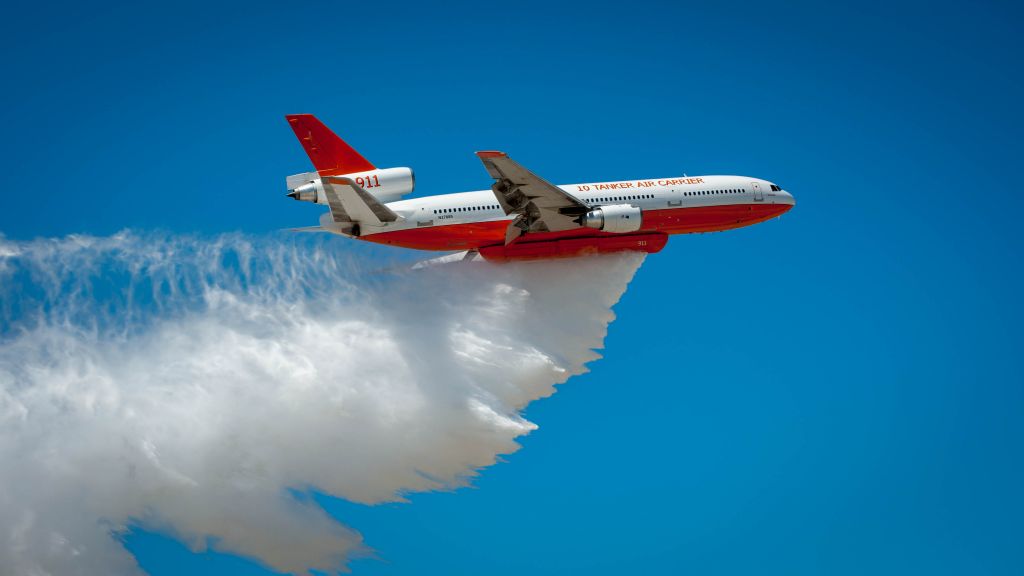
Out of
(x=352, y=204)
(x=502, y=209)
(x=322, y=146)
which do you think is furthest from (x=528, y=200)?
(x=322, y=146)

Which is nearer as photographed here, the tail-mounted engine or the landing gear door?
the tail-mounted engine

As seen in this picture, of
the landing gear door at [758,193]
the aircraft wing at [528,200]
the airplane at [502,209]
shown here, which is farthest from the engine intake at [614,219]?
the landing gear door at [758,193]

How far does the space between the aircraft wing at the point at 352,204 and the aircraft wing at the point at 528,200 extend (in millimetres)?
4043

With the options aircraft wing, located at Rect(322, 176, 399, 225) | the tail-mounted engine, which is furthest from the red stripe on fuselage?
the tail-mounted engine

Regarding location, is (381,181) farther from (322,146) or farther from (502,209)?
(502,209)

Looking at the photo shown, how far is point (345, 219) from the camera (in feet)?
133

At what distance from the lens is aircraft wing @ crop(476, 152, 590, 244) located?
39.8 metres

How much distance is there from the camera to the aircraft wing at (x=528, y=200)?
39.8 m

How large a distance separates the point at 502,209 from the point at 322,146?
733 centimetres

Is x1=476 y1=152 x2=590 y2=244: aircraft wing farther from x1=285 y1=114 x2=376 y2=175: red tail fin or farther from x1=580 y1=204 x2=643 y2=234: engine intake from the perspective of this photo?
x1=285 y1=114 x2=376 y2=175: red tail fin

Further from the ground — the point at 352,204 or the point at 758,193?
the point at 758,193

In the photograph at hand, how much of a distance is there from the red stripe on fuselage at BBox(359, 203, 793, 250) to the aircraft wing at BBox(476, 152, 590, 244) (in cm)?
47

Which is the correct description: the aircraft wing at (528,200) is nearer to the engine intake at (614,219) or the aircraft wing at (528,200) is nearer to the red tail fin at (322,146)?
the engine intake at (614,219)

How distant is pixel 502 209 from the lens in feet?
138
